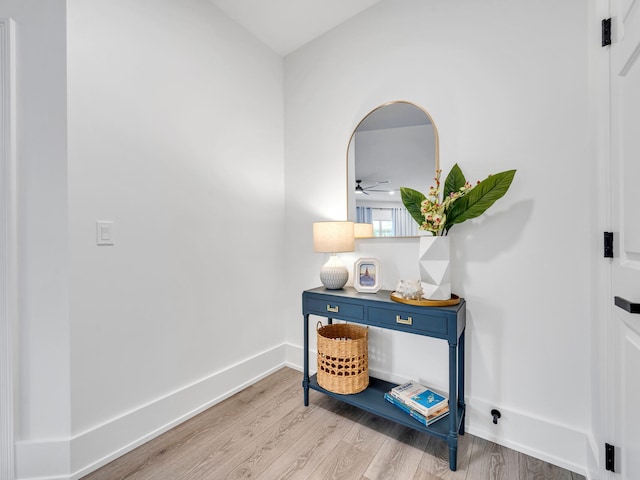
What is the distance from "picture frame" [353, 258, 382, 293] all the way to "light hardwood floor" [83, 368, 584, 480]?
80 cm

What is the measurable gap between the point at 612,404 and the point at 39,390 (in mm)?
2404

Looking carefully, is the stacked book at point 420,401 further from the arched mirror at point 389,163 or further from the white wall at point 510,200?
the arched mirror at point 389,163

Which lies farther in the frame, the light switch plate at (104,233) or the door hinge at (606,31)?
the light switch plate at (104,233)

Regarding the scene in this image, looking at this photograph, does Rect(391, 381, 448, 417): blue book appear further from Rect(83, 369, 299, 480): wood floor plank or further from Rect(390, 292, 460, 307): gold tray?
Rect(83, 369, 299, 480): wood floor plank

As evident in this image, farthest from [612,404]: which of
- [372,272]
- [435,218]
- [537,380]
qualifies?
[372,272]

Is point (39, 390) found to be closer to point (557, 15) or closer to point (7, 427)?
point (7, 427)

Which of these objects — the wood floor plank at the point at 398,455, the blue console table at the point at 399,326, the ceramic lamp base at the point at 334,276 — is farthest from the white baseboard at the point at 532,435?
the ceramic lamp base at the point at 334,276

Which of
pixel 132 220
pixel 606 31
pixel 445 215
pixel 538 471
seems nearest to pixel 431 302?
pixel 445 215

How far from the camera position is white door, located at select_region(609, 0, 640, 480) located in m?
0.89

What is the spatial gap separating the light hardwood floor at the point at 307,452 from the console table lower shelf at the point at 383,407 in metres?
0.14

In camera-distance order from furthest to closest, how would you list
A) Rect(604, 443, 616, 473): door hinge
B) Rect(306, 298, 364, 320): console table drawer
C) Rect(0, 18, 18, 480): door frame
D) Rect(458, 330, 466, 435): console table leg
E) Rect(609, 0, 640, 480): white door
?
Rect(306, 298, 364, 320): console table drawer < Rect(458, 330, 466, 435): console table leg < Rect(0, 18, 18, 480): door frame < Rect(604, 443, 616, 473): door hinge < Rect(609, 0, 640, 480): white door

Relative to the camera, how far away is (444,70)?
1.75 metres

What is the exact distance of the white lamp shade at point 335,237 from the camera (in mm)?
1922

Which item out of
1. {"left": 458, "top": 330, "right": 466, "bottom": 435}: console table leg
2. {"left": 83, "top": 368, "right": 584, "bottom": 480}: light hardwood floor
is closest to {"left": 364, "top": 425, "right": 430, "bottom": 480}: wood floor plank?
{"left": 83, "top": 368, "right": 584, "bottom": 480}: light hardwood floor
